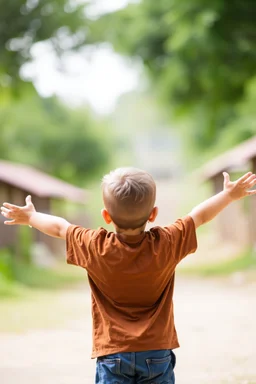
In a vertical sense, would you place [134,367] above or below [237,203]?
below

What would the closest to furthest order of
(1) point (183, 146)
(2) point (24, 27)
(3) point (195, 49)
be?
(3) point (195, 49) → (2) point (24, 27) → (1) point (183, 146)

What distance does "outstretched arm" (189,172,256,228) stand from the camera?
1987 millimetres

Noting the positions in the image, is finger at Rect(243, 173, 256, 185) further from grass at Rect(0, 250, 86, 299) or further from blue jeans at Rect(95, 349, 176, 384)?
grass at Rect(0, 250, 86, 299)

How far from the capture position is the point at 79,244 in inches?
75.9

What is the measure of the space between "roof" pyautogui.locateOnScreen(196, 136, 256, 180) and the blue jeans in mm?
9213

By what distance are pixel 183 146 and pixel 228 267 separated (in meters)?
8.64

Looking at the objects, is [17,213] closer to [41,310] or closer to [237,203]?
[41,310]

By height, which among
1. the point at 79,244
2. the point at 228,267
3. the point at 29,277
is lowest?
the point at 79,244

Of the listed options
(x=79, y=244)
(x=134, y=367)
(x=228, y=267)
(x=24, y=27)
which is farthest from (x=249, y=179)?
(x=24, y=27)

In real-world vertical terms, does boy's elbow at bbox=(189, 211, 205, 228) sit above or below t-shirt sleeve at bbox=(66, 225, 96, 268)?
above

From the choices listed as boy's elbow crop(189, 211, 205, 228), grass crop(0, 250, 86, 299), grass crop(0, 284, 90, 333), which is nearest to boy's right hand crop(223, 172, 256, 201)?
boy's elbow crop(189, 211, 205, 228)

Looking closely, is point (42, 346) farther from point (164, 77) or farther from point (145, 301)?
point (164, 77)

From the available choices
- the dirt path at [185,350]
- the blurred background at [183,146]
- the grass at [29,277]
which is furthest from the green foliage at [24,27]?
the dirt path at [185,350]

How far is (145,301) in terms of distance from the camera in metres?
1.90
